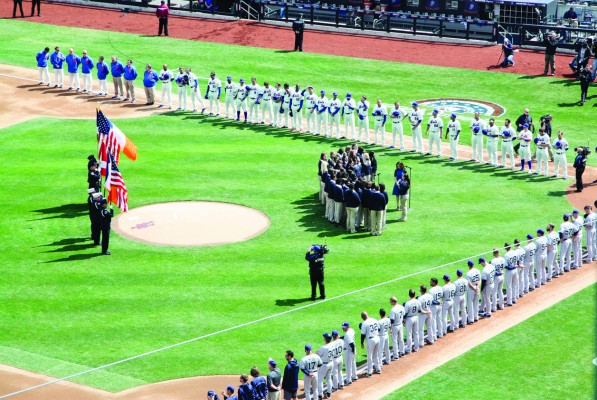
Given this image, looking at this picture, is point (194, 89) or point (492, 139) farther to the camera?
point (194, 89)

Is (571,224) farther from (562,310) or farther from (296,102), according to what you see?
(296,102)

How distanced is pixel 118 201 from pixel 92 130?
42.5 ft

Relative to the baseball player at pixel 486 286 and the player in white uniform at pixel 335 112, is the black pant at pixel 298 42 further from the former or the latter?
the baseball player at pixel 486 286

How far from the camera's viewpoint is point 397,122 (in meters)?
43.9

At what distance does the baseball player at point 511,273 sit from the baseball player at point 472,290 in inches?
56.5

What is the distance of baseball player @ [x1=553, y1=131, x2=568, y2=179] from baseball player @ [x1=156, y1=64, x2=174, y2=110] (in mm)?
17890

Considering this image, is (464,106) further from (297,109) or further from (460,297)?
(460,297)

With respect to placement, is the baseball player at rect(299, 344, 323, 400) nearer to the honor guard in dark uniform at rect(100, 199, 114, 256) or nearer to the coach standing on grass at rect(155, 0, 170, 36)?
the honor guard in dark uniform at rect(100, 199, 114, 256)

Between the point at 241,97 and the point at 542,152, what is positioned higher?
the point at 241,97

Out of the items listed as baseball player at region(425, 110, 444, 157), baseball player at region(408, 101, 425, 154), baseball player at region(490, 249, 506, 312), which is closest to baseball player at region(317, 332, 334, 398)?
baseball player at region(490, 249, 506, 312)

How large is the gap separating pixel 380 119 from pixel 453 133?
10.7 feet

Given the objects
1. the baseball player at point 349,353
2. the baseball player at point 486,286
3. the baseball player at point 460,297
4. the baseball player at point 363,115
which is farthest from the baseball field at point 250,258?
the baseball player at point 363,115

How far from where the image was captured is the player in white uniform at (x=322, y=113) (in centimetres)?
4556

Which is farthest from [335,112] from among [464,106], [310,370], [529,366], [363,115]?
[310,370]
